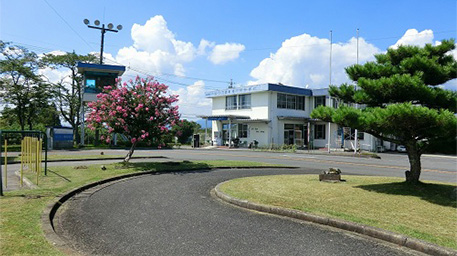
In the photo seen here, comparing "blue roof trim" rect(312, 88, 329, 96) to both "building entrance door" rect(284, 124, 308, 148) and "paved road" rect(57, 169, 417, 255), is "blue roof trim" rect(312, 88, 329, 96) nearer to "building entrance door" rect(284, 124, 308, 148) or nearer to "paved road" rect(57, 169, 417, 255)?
"building entrance door" rect(284, 124, 308, 148)

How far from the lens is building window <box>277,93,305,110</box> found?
37125 millimetres

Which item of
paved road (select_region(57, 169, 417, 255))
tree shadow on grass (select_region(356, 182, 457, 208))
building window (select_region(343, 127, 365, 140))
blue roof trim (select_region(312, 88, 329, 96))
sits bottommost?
paved road (select_region(57, 169, 417, 255))

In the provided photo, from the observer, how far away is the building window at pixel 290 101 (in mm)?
37125

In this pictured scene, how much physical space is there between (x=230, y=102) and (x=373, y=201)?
34.2m

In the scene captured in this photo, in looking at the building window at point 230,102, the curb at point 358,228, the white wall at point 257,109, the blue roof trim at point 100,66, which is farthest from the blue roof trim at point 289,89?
the curb at point 358,228

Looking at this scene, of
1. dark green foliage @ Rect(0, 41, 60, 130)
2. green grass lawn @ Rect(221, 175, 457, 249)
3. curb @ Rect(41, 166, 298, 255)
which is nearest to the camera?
curb @ Rect(41, 166, 298, 255)

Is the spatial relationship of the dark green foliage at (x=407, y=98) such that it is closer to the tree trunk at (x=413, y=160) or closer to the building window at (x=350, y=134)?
the tree trunk at (x=413, y=160)

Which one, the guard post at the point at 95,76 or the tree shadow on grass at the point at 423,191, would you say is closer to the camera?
the tree shadow on grass at the point at 423,191

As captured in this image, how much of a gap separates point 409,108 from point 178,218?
17.8ft

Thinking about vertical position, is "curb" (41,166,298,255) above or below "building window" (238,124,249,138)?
below

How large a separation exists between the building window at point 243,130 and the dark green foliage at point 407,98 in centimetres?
2873

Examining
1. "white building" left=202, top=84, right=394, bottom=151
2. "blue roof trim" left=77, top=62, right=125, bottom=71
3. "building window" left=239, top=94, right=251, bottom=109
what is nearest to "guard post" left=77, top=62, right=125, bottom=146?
"blue roof trim" left=77, top=62, right=125, bottom=71

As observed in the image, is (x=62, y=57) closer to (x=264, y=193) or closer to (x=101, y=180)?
(x=101, y=180)

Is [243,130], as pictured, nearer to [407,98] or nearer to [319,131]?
[319,131]
